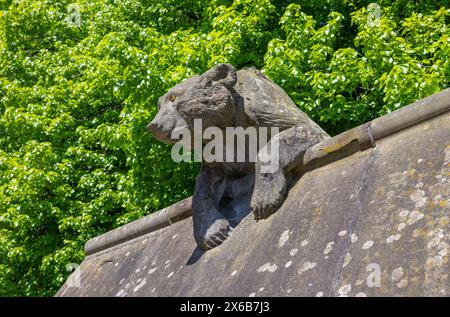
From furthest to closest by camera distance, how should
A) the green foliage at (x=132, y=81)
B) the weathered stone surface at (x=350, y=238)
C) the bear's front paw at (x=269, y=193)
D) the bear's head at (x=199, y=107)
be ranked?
1. the green foliage at (x=132, y=81)
2. the bear's head at (x=199, y=107)
3. the bear's front paw at (x=269, y=193)
4. the weathered stone surface at (x=350, y=238)

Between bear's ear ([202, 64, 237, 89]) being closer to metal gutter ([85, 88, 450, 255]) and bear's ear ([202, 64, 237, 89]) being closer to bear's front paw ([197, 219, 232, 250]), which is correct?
metal gutter ([85, 88, 450, 255])

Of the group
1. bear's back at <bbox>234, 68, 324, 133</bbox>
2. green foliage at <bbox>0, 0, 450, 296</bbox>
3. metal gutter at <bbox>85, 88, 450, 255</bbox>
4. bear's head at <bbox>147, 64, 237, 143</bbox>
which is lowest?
green foliage at <bbox>0, 0, 450, 296</bbox>

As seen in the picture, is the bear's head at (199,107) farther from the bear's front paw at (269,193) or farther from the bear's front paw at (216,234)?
the bear's front paw at (216,234)

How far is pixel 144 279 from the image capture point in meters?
4.30

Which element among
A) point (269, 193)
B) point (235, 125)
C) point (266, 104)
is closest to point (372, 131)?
point (269, 193)

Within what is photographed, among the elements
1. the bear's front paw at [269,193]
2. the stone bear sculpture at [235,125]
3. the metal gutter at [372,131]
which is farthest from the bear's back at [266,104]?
the bear's front paw at [269,193]

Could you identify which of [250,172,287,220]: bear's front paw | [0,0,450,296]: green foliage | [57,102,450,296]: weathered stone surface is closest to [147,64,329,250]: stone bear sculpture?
[250,172,287,220]: bear's front paw

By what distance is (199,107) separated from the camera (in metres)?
3.80

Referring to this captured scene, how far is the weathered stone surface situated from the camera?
2.47 metres

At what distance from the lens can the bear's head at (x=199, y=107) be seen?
382 cm

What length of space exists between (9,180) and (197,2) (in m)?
4.72

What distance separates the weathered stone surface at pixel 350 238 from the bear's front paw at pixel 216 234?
0.17 ft
